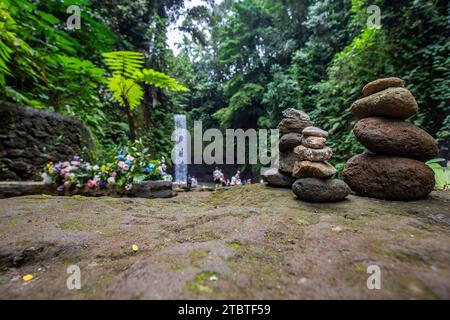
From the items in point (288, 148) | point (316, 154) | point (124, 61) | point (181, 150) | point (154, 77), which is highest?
point (124, 61)

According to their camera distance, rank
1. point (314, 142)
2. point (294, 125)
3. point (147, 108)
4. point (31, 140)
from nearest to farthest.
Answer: point (314, 142) → point (294, 125) → point (31, 140) → point (147, 108)

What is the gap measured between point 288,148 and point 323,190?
113 cm

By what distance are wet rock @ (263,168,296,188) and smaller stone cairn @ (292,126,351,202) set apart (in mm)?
660

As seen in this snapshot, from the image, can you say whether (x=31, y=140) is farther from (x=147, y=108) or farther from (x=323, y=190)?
(x=147, y=108)

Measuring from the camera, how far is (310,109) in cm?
915

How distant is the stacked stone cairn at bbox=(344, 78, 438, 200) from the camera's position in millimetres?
2496

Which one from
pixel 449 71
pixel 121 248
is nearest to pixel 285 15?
pixel 449 71

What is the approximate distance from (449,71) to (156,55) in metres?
9.57

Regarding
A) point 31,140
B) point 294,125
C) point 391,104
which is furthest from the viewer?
point 31,140

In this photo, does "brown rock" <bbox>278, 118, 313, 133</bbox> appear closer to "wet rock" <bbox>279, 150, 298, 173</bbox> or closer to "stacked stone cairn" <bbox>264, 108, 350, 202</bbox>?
"wet rock" <bbox>279, 150, 298, 173</bbox>

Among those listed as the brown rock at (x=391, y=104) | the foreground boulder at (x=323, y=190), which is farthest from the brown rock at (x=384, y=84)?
the foreground boulder at (x=323, y=190)

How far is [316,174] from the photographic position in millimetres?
2652

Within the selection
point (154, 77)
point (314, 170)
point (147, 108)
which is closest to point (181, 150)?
point (147, 108)
